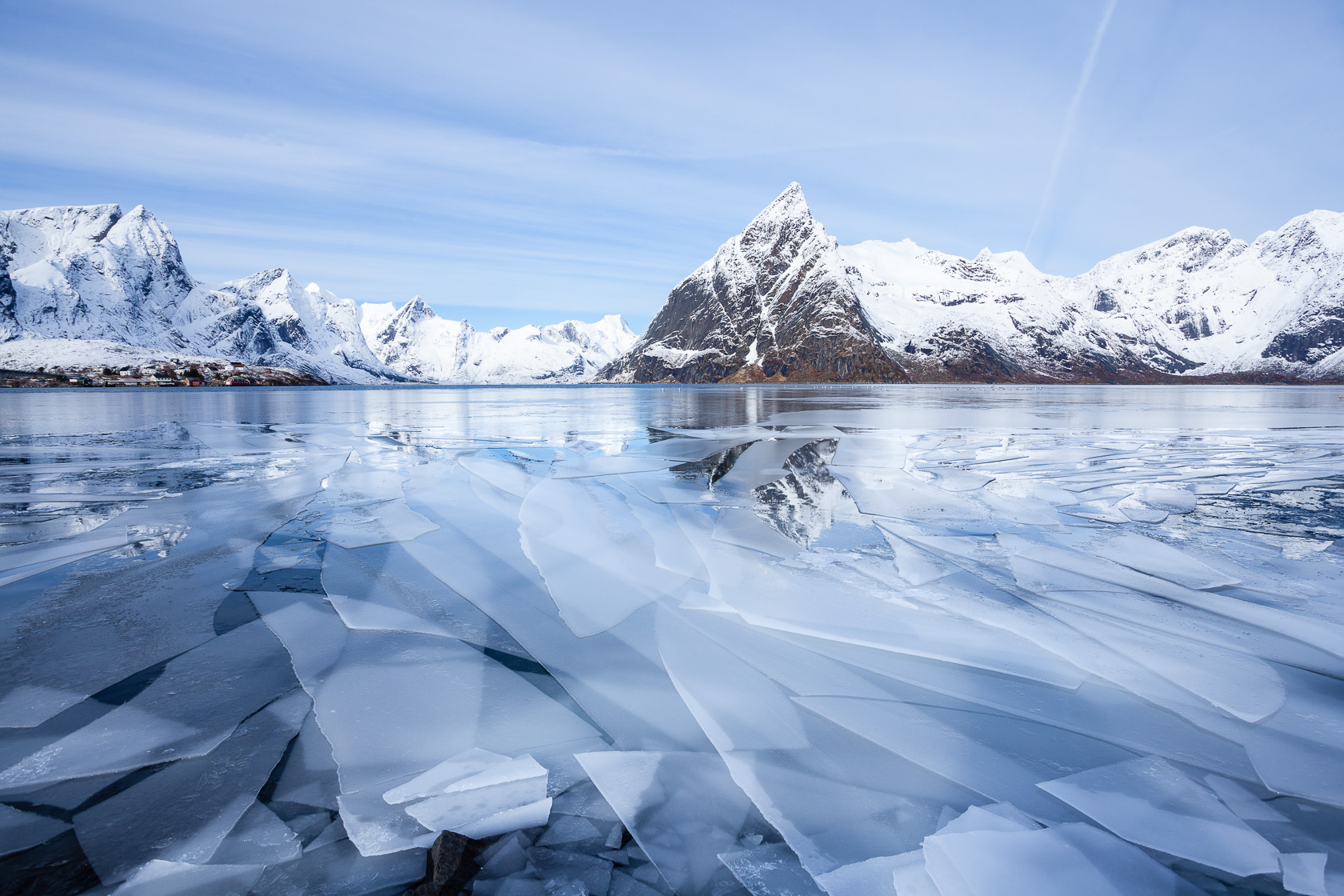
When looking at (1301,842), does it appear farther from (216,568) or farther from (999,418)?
(999,418)

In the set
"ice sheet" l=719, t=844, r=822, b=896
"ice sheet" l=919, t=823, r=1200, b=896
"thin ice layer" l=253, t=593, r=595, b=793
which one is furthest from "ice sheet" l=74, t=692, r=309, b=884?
"ice sheet" l=919, t=823, r=1200, b=896

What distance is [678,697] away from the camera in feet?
12.6

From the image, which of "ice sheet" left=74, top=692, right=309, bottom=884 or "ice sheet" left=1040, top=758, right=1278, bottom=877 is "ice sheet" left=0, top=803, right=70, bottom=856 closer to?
"ice sheet" left=74, top=692, right=309, bottom=884

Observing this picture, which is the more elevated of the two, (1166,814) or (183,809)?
(183,809)

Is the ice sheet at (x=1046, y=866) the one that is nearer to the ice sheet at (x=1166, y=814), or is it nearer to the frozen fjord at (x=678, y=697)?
the frozen fjord at (x=678, y=697)

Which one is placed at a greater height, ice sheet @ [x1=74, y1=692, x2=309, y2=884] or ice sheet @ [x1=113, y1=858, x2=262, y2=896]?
ice sheet @ [x1=74, y1=692, x2=309, y2=884]

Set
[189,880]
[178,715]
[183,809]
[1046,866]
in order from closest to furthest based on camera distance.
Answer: [189,880]
[1046,866]
[183,809]
[178,715]

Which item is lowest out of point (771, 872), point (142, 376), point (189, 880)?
point (771, 872)

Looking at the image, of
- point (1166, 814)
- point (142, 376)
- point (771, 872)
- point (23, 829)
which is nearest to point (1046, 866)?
point (1166, 814)

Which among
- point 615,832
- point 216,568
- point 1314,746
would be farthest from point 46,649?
point 1314,746

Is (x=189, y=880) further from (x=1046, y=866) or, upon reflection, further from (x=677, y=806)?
(x=1046, y=866)

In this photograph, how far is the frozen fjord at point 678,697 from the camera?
102 inches

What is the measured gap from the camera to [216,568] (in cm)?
607

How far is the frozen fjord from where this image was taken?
259 centimetres
